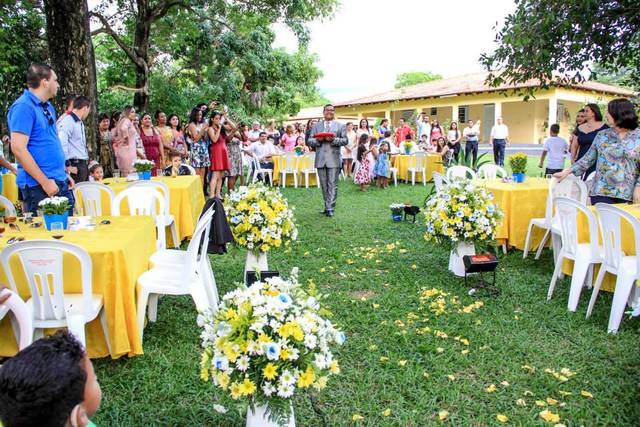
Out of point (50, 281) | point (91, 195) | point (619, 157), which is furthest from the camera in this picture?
point (91, 195)

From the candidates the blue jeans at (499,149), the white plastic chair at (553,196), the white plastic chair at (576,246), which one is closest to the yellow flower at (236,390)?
the white plastic chair at (576,246)

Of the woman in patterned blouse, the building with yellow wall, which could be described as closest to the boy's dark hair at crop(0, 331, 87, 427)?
the woman in patterned blouse

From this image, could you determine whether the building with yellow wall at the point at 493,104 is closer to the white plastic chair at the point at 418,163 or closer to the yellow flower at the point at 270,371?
the white plastic chair at the point at 418,163

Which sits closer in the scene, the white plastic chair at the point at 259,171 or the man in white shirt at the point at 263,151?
the white plastic chair at the point at 259,171

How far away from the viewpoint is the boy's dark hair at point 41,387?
125 cm

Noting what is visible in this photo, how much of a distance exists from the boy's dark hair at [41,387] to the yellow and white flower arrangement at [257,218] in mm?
3313

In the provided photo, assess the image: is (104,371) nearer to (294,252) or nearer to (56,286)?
(56,286)

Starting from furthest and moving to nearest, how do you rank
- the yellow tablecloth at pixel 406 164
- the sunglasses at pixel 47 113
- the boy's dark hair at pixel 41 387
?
the yellow tablecloth at pixel 406 164, the sunglasses at pixel 47 113, the boy's dark hair at pixel 41 387

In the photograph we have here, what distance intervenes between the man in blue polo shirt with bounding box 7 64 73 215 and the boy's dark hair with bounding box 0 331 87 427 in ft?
10.2

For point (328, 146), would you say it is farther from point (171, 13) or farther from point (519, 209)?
point (171, 13)

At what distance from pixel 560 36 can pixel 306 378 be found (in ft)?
20.4

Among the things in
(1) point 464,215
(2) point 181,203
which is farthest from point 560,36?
(2) point 181,203

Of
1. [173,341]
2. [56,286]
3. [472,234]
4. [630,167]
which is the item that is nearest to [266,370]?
[56,286]

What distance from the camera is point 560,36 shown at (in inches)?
261
